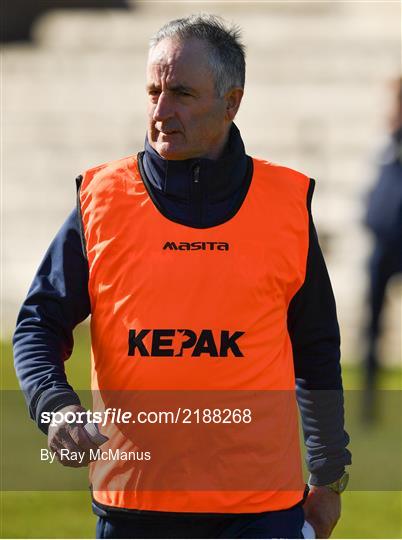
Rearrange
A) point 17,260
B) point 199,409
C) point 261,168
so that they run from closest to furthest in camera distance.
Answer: point 199,409, point 261,168, point 17,260

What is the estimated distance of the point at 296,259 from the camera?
432 cm

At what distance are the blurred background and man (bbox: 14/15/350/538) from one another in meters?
10.8

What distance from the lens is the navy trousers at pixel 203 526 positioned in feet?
13.6

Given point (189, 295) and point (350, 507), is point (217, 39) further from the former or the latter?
point (350, 507)

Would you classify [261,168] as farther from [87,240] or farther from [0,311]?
[0,311]

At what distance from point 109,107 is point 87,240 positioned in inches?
568

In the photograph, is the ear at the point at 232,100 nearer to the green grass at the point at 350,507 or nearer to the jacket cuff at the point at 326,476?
the jacket cuff at the point at 326,476

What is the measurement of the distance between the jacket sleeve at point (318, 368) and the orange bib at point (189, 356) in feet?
0.42

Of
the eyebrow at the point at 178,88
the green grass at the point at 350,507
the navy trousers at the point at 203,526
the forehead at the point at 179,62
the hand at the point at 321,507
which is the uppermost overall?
the forehead at the point at 179,62

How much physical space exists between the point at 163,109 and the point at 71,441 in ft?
3.32

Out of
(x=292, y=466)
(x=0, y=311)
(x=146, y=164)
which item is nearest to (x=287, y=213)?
(x=146, y=164)

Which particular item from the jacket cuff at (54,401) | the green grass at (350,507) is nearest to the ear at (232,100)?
the jacket cuff at (54,401)

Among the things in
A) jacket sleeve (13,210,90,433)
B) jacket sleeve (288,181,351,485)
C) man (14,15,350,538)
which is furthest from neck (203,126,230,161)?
jacket sleeve (13,210,90,433)

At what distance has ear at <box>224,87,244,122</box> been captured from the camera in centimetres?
441
